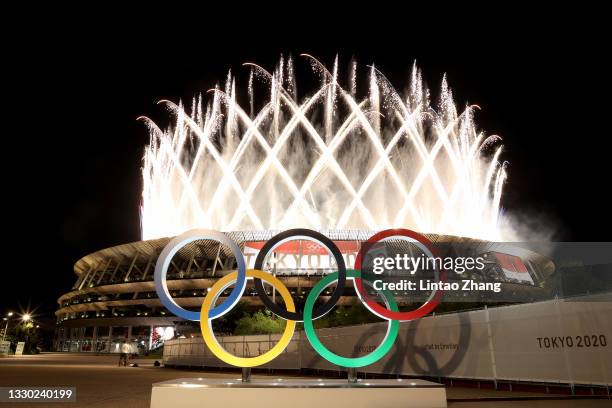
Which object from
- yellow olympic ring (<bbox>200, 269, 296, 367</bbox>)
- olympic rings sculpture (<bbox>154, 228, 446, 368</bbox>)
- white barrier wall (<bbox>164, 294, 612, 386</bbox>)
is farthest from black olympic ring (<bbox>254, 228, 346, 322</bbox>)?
white barrier wall (<bbox>164, 294, 612, 386</bbox>)

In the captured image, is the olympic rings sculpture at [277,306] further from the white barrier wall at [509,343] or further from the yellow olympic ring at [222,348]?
the white barrier wall at [509,343]

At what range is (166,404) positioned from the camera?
12.6 metres

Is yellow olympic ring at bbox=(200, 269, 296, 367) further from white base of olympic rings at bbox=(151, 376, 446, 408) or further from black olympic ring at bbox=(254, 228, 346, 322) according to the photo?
white base of olympic rings at bbox=(151, 376, 446, 408)

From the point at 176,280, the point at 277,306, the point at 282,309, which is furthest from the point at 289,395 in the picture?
the point at 176,280

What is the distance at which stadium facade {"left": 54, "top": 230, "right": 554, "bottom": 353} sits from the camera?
64.8 m

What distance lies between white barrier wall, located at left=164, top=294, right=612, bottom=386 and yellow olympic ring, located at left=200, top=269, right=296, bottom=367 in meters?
7.94

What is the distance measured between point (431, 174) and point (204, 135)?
24540 mm

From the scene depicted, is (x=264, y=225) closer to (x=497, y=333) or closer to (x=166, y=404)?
(x=497, y=333)

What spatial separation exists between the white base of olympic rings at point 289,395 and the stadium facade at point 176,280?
49911 millimetres

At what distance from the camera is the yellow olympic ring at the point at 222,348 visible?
1451cm

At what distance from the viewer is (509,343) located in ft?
59.1

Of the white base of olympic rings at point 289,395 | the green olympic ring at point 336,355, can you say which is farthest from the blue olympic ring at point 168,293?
the white base of olympic rings at point 289,395

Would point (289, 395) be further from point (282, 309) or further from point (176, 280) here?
point (176, 280)

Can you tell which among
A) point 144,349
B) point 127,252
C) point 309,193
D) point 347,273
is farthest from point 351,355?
point 127,252
